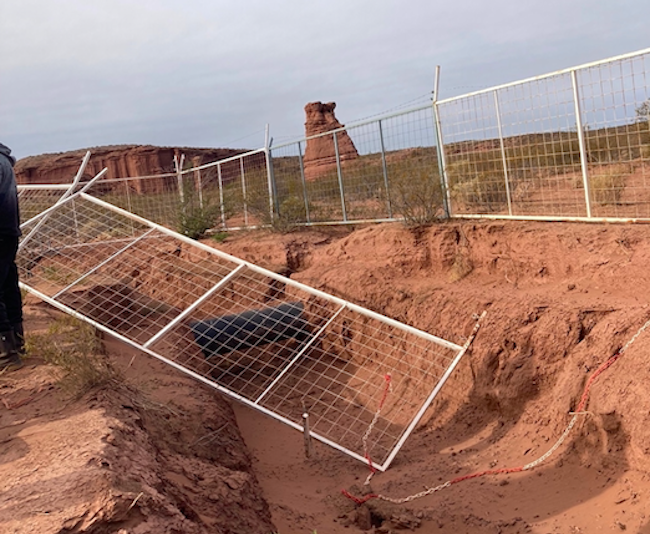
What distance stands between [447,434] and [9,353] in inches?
157

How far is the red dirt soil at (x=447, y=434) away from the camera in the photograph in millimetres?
3232

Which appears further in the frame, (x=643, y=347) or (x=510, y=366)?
(x=510, y=366)

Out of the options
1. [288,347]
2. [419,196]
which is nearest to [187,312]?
Result: [288,347]

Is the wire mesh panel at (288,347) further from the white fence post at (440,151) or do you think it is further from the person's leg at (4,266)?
the white fence post at (440,151)

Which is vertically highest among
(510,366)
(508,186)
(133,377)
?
(508,186)

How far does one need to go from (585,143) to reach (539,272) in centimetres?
167

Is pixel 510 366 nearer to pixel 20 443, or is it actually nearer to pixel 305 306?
pixel 305 306

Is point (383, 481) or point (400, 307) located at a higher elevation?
point (400, 307)

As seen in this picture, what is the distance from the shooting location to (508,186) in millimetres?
8094

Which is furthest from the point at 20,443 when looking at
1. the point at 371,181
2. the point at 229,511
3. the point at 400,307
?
the point at 371,181

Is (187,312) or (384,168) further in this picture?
(384,168)

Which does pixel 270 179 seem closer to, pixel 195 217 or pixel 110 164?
pixel 195 217

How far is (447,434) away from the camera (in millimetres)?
6027

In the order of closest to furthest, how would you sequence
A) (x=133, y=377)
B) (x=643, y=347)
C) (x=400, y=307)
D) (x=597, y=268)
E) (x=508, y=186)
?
(x=643, y=347)
(x=133, y=377)
(x=597, y=268)
(x=400, y=307)
(x=508, y=186)
